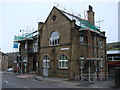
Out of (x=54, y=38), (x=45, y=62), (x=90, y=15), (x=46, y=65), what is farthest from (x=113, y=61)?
(x=45, y=62)

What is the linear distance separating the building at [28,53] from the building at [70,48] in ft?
15.8

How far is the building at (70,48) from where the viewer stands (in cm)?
2295

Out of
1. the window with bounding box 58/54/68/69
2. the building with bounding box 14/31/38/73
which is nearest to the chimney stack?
the window with bounding box 58/54/68/69

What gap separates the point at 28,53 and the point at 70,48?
1483 centimetres

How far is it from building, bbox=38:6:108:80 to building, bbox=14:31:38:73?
4801 mm

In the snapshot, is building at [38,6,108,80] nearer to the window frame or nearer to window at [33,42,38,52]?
the window frame

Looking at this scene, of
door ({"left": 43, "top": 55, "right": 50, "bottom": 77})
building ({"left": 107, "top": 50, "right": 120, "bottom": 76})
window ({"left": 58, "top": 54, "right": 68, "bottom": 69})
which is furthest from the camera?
building ({"left": 107, "top": 50, "right": 120, "bottom": 76})

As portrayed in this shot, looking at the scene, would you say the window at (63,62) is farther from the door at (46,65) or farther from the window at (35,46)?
the window at (35,46)

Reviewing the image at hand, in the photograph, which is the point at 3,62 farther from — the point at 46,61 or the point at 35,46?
the point at 46,61

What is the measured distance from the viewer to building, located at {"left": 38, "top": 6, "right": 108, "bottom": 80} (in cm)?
2295

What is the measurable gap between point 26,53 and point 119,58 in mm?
21220

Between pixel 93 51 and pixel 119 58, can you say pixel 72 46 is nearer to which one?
pixel 93 51

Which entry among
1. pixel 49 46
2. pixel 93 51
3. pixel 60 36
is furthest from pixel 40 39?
pixel 93 51

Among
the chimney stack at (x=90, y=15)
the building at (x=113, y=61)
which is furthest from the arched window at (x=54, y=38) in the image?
the building at (x=113, y=61)
